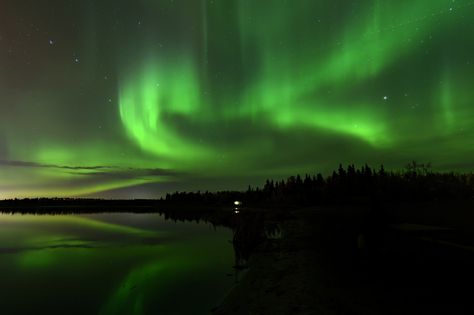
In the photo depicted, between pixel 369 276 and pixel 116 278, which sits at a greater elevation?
pixel 369 276

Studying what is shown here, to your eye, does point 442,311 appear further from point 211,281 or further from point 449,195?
point 449,195

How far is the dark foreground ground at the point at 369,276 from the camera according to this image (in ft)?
42.8

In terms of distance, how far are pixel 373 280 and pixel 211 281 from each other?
10.3 m

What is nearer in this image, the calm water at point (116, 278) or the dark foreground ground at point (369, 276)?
the dark foreground ground at point (369, 276)

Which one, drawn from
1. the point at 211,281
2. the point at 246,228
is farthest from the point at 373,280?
the point at 246,228

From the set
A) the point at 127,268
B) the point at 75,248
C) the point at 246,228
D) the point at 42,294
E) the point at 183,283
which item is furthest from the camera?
the point at 75,248

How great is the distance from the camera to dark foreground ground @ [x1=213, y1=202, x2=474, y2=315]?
13039mm

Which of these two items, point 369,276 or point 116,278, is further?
point 116,278

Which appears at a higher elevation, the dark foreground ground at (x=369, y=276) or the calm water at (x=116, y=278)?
the dark foreground ground at (x=369, y=276)

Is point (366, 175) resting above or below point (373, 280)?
above

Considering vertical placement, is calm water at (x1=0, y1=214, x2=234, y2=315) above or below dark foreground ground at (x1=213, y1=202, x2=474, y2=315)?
below

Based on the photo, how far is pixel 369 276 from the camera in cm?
1725

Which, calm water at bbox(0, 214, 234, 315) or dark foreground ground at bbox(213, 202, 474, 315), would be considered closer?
dark foreground ground at bbox(213, 202, 474, 315)

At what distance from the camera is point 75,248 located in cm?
4266
